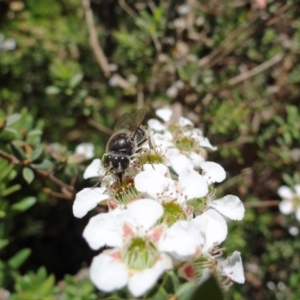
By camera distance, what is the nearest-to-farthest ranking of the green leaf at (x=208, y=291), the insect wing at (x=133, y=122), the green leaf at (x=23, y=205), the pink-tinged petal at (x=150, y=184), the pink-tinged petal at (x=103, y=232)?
the green leaf at (x=208, y=291), the pink-tinged petal at (x=103, y=232), the pink-tinged petal at (x=150, y=184), the insect wing at (x=133, y=122), the green leaf at (x=23, y=205)

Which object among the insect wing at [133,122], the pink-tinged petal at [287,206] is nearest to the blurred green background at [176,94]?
the pink-tinged petal at [287,206]

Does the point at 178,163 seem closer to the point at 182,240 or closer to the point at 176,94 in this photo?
the point at 182,240

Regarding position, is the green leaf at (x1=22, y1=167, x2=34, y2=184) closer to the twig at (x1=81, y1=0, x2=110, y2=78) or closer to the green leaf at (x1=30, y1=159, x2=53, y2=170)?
the green leaf at (x1=30, y1=159, x2=53, y2=170)

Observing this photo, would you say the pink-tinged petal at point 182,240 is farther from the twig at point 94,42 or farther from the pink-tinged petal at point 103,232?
the twig at point 94,42

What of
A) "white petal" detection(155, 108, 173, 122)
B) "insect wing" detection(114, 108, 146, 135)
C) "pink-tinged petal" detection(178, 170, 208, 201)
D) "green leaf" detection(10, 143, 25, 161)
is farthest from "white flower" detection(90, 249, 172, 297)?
"white petal" detection(155, 108, 173, 122)

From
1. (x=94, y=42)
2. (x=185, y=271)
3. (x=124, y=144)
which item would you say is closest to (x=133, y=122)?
(x=124, y=144)
